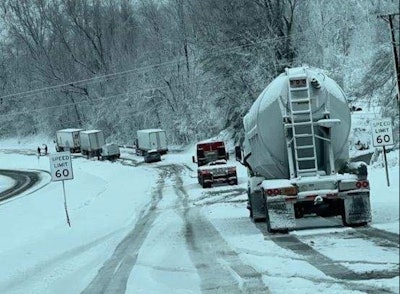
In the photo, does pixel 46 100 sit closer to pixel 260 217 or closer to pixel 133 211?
pixel 133 211

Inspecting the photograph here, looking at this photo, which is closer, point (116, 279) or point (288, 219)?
point (116, 279)

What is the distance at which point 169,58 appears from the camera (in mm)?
80875

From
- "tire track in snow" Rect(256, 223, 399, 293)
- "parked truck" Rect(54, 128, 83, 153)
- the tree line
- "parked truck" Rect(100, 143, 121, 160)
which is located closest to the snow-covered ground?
"tire track in snow" Rect(256, 223, 399, 293)

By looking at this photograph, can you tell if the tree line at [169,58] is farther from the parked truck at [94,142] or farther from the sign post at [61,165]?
the sign post at [61,165]

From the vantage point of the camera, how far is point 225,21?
52781 mm

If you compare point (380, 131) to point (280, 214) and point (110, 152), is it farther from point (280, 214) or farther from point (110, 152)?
point (110, 152)

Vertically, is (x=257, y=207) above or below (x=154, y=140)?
below

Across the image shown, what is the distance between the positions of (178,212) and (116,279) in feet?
43.3

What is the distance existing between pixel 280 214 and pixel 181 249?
7.98ft

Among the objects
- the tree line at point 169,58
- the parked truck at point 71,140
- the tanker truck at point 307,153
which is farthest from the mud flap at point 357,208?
the parked truck at point 71,140

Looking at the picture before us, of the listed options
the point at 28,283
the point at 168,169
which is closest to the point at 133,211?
the point at 28,283

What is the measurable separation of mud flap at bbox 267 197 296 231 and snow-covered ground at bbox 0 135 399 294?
27cm

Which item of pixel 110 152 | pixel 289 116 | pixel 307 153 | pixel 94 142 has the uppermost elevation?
pixel 289 116

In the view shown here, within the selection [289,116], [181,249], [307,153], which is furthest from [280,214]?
[181,249]
